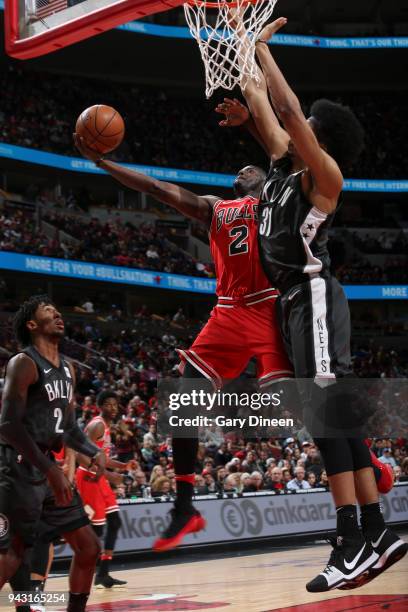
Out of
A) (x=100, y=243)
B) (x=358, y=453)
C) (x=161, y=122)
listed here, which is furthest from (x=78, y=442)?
(x=161, y=122)

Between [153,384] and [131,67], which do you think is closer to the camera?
[153,384]

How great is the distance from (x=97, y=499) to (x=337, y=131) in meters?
5.40

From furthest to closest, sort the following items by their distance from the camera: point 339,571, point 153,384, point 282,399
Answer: point 153,384 < point 282,399 < point 339,571

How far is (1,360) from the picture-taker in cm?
1630

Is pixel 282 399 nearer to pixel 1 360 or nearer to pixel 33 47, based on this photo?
pixel 33 47

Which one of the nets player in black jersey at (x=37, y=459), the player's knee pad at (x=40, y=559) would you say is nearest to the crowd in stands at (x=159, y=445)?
the player's knee pad at (x=40, y=559)

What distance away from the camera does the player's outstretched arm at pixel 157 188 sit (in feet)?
14.7

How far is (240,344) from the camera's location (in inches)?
179

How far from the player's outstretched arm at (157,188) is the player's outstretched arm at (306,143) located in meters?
0.99

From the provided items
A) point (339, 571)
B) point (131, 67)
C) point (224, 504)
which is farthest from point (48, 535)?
point (131, 67)

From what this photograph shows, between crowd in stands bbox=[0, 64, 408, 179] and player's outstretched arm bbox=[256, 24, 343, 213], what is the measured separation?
20.0m

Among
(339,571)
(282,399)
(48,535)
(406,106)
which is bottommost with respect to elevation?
(48,535)

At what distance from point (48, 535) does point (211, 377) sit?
63.7 inches

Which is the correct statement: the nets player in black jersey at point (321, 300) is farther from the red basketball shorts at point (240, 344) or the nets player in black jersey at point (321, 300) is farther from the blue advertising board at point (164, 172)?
the blue advertising board at point (164, 172)
